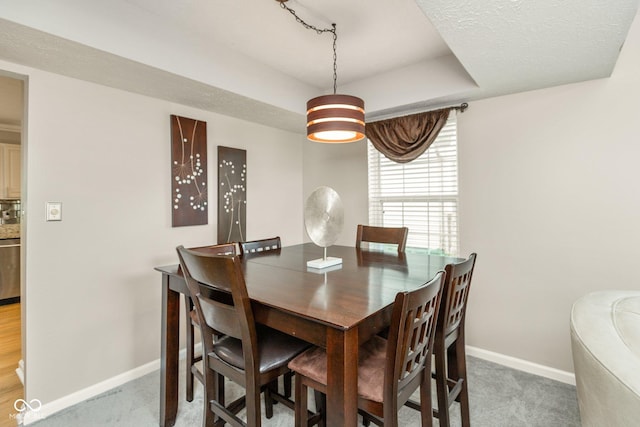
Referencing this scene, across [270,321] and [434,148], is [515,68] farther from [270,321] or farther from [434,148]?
[270,321]

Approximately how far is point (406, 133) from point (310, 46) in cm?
107

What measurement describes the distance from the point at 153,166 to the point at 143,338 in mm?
1323

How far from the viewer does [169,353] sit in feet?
5.73

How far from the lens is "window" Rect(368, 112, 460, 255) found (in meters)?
2.72

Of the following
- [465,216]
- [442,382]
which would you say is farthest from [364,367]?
[465,216]

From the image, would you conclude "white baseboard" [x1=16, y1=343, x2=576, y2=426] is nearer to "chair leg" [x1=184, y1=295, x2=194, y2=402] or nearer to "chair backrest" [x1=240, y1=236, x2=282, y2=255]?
"chair leg" [x1=184, y1=295, x2=194, y2=402]

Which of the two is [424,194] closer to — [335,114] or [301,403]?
[335,114]

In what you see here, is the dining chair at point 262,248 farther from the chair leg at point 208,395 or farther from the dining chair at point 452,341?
the dining chair at point 452,341

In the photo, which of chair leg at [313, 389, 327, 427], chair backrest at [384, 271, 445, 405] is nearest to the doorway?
chair leg at [313, 389, 327, 427]

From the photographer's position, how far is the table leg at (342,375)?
1.02 m

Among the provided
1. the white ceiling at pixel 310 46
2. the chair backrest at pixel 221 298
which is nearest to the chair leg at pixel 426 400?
the chair backrest at pixel 221 298

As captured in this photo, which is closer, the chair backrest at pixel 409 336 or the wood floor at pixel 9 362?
the chair backrest at pixel 409 336

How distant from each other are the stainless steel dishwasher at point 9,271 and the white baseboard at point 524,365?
5.18 meters

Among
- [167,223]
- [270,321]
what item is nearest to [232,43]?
[167,223]
